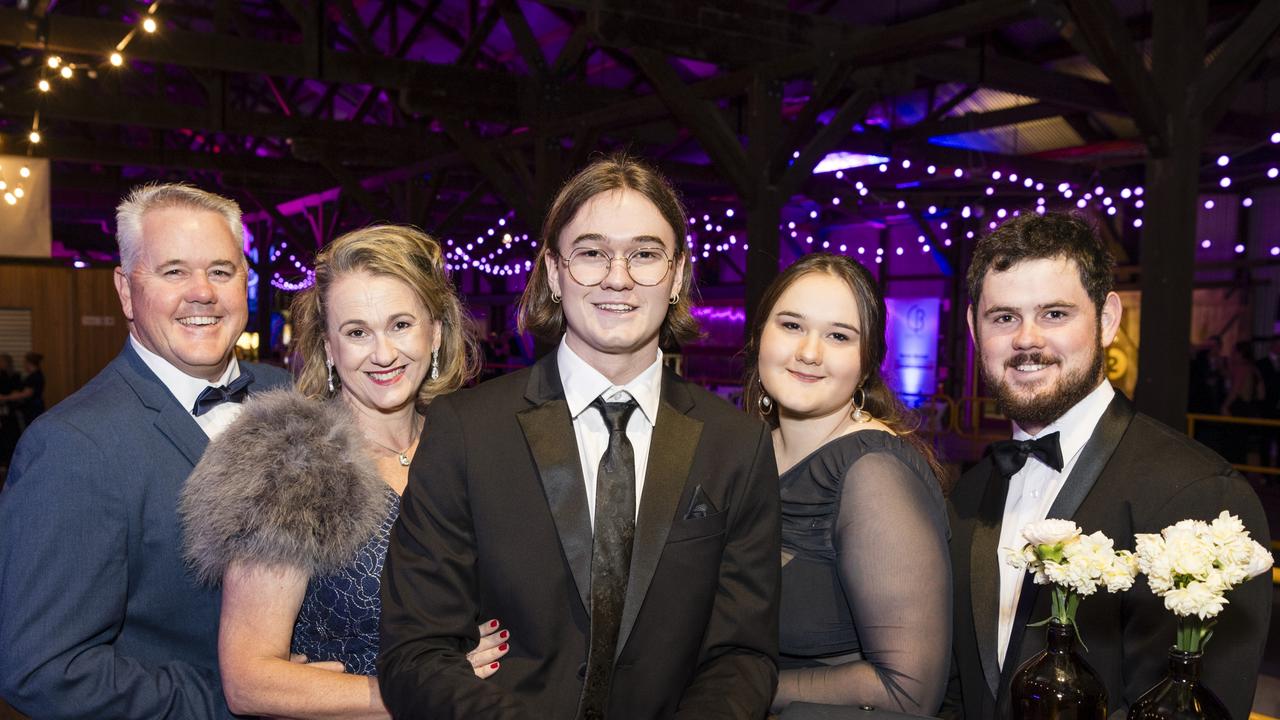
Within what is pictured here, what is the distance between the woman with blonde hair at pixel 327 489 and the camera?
1900 mm

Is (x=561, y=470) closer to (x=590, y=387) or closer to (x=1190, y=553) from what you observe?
(x=590, y=387)

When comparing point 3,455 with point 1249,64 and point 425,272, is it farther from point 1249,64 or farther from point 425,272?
point 1249,64

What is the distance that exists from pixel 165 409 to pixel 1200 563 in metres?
2.06

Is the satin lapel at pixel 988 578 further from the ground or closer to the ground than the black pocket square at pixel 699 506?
closer to the ground

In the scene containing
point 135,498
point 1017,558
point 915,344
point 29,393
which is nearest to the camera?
point 1017,558

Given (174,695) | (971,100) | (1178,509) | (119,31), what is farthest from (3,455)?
(971,100)

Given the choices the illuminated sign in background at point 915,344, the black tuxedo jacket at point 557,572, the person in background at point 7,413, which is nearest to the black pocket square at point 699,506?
the black tuxedo jacket at point 557,572

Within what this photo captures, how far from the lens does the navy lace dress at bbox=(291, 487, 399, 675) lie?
2.04 metres

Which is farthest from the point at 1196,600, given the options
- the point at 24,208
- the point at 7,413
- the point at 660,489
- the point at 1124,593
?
the point at 7,413

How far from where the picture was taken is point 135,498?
197cm

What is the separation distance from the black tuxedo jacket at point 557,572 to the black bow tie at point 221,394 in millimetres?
788

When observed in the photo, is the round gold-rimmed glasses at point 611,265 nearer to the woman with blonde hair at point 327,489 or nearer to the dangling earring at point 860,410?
the woman with blonde hair at point 327,489

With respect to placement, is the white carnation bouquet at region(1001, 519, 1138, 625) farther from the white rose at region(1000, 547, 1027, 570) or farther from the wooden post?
the wooden post

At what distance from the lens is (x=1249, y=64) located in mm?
5062
